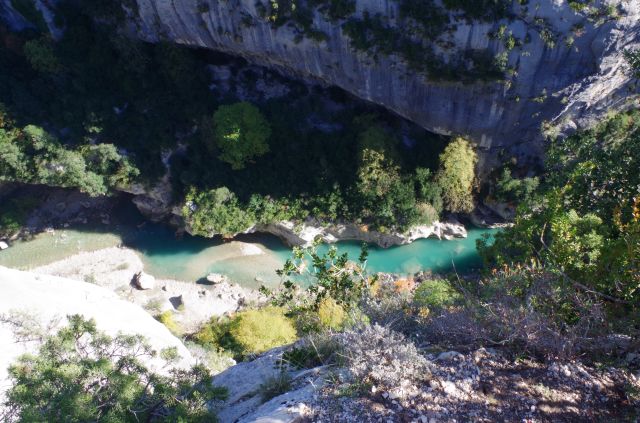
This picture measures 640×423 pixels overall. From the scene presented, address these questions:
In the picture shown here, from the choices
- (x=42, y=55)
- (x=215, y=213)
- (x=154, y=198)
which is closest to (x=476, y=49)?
(x=215, y=213)

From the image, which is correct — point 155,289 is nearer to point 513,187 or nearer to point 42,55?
point 42,55

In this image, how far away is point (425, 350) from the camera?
6164 millimetres

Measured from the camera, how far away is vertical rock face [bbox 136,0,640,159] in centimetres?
1194

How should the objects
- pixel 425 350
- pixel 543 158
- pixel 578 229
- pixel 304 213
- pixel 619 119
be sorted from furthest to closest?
pixel 304 213 → pixel 543 158 → pixel 619 119 → pixel 578 229 → pixel 425 350

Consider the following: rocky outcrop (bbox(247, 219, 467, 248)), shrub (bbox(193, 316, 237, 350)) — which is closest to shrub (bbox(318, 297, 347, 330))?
shrub (bbox(193, 316, 237, 350))

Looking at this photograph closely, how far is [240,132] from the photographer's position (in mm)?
15773

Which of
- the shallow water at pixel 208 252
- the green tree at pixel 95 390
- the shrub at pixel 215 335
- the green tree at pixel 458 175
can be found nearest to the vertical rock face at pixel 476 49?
the green tree at pixel 458 175

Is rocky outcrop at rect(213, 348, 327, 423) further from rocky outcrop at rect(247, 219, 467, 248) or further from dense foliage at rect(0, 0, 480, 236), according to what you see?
dense foliage at rect(0, 0, 480, 236)

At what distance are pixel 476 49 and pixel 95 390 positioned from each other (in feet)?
41.9

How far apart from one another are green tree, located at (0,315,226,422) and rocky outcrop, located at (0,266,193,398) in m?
3.00

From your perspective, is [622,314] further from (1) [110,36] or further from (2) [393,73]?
(1) [110,36]

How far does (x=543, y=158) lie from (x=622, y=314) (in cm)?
1121

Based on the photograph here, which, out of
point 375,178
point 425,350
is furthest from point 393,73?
point 425,350

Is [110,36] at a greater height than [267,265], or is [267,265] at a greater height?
[110,36]
